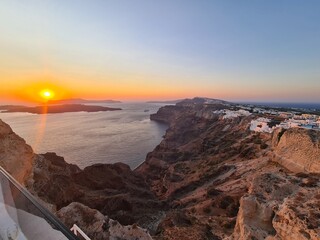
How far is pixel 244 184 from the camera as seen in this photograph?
22.8 m

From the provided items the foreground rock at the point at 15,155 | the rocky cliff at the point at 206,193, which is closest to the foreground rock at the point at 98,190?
the rocky cliff at the point at 206,193

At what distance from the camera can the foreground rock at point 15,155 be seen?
11531 millimetres

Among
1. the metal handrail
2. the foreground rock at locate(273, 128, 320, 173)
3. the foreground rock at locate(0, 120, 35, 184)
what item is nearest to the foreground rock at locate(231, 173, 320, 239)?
the foreground rock at locate(273, 128, 320, 173)

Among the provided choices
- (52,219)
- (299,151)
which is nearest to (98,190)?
(299,151)

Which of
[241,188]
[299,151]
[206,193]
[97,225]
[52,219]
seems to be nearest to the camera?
[52,219]

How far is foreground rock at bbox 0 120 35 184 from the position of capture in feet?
37.8

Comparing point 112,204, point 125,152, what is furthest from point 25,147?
point 125,152

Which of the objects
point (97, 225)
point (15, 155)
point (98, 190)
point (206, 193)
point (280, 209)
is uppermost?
point (15, 155)

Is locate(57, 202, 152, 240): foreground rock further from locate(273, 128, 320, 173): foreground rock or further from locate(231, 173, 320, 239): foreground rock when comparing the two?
locate(273, 128, 320, 173): foreground rock

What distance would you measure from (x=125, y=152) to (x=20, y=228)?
173 feet

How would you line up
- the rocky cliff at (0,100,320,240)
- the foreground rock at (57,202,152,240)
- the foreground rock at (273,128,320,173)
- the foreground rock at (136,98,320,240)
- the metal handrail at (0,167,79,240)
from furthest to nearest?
the foreground rock at (273,128,320,173) → the foreground rock at (136,98,320,240) → the rocky cliff at (0,100,320,240) → the foreground rock at (57,202,152,240) → the metal handrail at (0,167,79,240)

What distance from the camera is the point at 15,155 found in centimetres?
1240

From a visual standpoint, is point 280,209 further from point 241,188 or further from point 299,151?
point 241,188

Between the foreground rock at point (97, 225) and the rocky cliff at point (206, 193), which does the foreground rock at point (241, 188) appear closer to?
the rocky cliff at point (206, 193)
